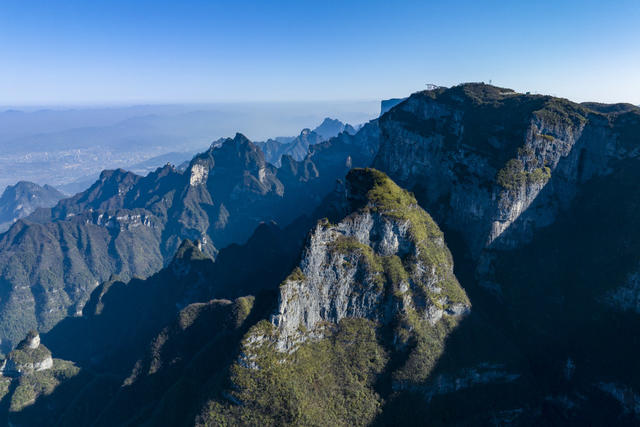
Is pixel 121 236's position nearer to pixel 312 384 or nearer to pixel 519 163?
pixel 312 384

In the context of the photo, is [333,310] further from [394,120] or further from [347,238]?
[394,120]

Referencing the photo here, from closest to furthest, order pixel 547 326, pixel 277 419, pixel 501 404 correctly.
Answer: pixel 277 419 < pixel 501 404 < pixel 547 326

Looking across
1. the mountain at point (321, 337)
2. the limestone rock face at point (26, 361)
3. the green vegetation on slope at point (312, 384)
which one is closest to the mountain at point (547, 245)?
the mountain at point (321, 337)

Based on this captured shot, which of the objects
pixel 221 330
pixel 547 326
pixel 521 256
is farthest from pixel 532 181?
pixel 221 330

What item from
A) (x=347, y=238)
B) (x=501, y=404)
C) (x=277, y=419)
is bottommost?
(x=501, y=404)

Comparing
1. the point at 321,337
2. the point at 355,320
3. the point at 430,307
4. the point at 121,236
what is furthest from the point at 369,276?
the point at 121,236

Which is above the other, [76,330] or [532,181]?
[532,181]

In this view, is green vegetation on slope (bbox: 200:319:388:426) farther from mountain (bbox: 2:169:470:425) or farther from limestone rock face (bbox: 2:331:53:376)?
limestone rock face (bbox: 2:331:53:376)
